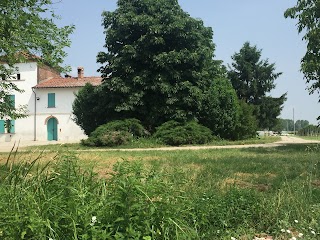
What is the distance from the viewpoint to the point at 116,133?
70.0 feet

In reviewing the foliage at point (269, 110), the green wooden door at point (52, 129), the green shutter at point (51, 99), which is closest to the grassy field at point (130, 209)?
the green wooden door at point (52, 129)

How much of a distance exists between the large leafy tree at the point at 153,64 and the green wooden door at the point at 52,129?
720 inches

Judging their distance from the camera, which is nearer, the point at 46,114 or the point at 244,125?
the point at 244,125

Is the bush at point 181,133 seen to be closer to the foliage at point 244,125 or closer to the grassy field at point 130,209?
the foliage at point 244,125

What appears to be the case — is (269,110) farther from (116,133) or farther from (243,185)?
(243,185)

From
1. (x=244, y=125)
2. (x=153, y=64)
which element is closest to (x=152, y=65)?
(x=153, y=64)

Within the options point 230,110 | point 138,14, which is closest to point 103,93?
point 138,14

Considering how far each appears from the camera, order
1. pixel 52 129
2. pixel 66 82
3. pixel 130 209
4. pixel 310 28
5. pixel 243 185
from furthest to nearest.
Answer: pixel 66 82
pixel 52 129
pixel 310 28
pixel 243 185
pixel 130 209

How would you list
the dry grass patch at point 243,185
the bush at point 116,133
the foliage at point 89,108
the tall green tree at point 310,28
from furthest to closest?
the foliage at point 89,108 → the bush at point 116,133 → the tall green tree at point 310,28 → the dry grass patch at point 243,185

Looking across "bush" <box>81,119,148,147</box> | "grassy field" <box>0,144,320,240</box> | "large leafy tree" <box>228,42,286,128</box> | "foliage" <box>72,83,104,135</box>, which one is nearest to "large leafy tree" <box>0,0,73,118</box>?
"grassy field" <box>0,144,320,240</box>

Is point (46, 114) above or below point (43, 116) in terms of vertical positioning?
above

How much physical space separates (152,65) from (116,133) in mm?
4789

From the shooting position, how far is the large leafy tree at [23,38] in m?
8.31

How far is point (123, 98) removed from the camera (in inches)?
899
